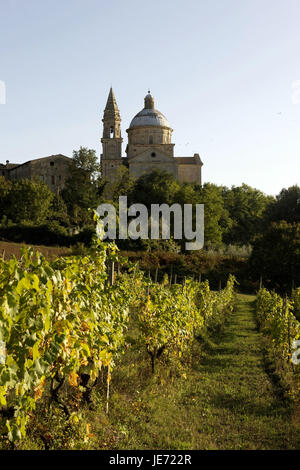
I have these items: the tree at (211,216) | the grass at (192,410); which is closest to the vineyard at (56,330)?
the grass at (192,410)

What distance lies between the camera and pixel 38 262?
11.4ft

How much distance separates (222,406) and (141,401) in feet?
3.89

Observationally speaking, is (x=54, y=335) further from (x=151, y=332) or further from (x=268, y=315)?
(x=268, y=315)

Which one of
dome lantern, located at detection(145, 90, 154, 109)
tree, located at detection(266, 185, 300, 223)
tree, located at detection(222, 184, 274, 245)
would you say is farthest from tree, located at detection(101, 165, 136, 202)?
dome lantern, located at detection(145, 90, 154, 109)

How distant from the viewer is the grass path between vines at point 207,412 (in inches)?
191

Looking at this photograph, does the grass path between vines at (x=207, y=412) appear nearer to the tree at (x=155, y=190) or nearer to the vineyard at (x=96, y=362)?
the vineyard at (x=96, y=362)

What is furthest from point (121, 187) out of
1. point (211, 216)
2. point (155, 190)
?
point (211, 216)

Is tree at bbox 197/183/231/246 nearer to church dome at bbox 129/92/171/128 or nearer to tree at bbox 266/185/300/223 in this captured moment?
tree at bbox 266/185/300/223

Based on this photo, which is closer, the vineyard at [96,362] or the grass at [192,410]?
the vineyard at [96,362]

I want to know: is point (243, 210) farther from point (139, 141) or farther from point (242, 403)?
point (242, 403)

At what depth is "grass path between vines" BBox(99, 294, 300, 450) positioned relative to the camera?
4.85 m

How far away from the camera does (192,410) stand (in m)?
5.83

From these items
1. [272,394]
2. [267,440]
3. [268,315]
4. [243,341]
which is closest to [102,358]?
[267,440]

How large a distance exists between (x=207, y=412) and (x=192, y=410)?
20 centimetres
